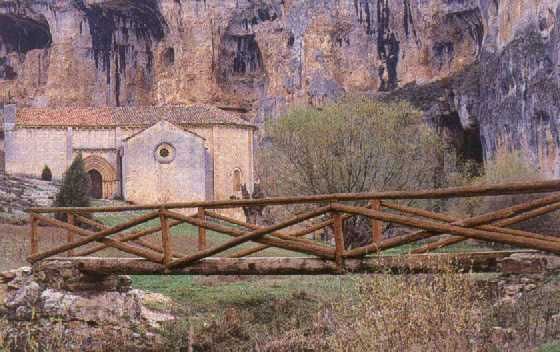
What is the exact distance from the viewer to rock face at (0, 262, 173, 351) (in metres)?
10.9

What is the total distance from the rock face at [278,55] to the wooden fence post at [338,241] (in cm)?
2933

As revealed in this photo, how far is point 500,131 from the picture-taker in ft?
130

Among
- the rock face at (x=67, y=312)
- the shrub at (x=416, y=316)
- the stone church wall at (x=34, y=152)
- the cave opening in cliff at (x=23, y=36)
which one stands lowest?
the rock face at (x=67, y=312)

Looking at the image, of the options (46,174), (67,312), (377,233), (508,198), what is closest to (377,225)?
(377,233)

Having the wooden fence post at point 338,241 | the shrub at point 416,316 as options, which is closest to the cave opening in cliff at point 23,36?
the wooden fence post at point 338,241

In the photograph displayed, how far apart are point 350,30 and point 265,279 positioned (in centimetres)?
3876

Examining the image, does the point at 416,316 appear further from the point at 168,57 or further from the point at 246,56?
the point at 168,57

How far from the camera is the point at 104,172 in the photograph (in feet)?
157

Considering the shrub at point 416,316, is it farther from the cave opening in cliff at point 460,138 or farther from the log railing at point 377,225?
the cave opening in cliff at point 460,138

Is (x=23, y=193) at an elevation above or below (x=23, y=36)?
below

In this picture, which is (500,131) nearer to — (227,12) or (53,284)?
A: (227,12)

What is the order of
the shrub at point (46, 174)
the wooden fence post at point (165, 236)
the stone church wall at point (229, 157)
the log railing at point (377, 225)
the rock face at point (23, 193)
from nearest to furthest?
the log railing at point (377, 225)
the wooden fence post at point (165, 236)
the rock face at point (23, 193)
the shrub at point (46, 174)
the stone church wall at point (229, 157)

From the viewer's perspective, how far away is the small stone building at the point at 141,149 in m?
45.9

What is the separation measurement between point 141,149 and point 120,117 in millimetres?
4080
